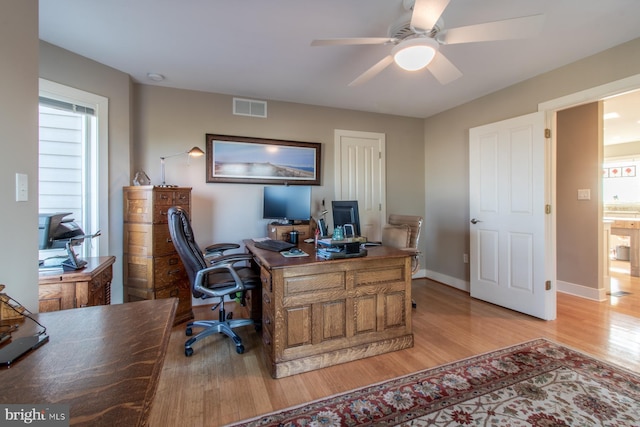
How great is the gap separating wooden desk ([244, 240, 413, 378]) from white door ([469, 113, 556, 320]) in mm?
1652

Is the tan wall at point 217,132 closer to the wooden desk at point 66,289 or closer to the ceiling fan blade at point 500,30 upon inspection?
the wooden desk at point 66,289

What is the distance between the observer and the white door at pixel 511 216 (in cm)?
286

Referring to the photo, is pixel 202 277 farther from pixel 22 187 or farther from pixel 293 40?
pixel 293 40

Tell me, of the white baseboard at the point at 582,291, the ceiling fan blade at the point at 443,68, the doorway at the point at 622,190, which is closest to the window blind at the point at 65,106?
A: the ceiling fan blade at the point at 443,68

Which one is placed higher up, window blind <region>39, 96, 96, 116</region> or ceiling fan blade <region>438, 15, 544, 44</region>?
ceiling fan blade <region>438, 15, 544, 44</region>

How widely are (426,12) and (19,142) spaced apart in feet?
6.83

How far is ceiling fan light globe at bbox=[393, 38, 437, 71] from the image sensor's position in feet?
5.70

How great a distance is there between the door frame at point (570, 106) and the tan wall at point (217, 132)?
196cm

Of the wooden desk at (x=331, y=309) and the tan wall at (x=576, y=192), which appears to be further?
the tan wall at (x=576, y=192)

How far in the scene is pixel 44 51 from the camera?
7.45ft

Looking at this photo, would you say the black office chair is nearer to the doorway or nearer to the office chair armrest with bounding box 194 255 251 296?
the office chair armrest with bounding box 194 255 251 296

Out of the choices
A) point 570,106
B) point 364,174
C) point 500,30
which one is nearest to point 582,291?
point 570,106

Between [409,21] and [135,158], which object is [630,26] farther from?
[135,158]

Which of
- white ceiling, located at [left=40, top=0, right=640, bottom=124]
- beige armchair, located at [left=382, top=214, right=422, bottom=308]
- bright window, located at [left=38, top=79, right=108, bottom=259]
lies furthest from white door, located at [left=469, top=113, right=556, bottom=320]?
bright window, located at [left=38, top=79, right=108, bottom=259]
